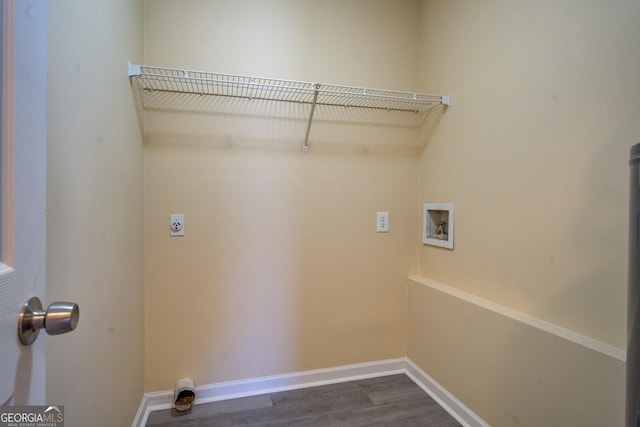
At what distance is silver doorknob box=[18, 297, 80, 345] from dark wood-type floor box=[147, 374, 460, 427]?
1.34 m

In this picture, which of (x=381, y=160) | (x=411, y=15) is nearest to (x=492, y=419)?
(x=381, y=160)

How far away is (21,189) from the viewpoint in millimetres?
480

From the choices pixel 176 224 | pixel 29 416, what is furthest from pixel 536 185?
pixel 176 224

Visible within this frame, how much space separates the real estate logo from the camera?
434 millimetres

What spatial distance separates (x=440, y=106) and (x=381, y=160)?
19.0 inches

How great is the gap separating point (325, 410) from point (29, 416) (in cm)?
144

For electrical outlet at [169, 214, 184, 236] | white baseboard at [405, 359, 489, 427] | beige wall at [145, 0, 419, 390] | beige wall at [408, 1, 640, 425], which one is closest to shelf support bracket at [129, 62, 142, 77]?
beige wall at [145, 0, 419, 390]

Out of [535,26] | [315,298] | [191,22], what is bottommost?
[315,298]

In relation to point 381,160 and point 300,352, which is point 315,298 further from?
point 381,160

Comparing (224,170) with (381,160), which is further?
(381,160)

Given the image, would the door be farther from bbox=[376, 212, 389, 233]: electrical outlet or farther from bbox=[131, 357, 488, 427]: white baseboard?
bbox=[376, 212, 389, 233]: electrical outlet

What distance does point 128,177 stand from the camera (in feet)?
4.38

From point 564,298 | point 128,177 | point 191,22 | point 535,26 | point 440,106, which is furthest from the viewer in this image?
point 440,106

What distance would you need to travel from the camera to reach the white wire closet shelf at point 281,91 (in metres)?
1.54
